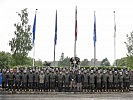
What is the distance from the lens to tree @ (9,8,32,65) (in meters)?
48.4

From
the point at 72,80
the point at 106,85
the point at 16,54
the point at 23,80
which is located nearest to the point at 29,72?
the point at 23,80

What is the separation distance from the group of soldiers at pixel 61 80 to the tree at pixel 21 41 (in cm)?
2562

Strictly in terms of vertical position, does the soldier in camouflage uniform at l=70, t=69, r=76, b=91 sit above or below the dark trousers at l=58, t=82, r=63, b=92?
above

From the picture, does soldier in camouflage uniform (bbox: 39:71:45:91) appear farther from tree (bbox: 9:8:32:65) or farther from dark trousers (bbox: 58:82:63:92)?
tree (bbox: 9:8:32:65)

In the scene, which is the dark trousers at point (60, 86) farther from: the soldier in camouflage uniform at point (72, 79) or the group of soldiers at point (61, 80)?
the soldier in camouflage uniform at point (72, 79)

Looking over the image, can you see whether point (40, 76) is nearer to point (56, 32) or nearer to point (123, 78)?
point (123, 78)

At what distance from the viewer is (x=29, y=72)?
22.5 metres

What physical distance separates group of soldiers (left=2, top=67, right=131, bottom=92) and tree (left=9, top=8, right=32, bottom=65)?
84.0 ft

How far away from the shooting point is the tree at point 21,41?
4841cm

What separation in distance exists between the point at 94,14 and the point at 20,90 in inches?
550

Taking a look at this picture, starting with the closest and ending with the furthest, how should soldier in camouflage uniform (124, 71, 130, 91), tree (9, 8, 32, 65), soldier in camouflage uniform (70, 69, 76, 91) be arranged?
soldier in camouflage uniform (70, 69, 76, 91) → soldier in camouflage uniform (124, 71, 130, 91) → tree (9, 8, 32, 65)

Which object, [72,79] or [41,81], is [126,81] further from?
[41,81]

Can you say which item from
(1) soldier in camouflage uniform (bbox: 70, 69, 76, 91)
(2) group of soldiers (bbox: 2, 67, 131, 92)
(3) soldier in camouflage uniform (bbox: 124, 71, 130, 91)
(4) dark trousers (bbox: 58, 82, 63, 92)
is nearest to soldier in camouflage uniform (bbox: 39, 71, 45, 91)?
(2) group of soldiers (bbox: 2, 67, 131, 92)

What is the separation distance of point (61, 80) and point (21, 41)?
2680cm
